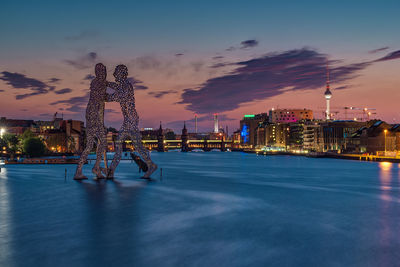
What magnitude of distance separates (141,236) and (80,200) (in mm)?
15177

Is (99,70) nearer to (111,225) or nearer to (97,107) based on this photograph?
(97,107)

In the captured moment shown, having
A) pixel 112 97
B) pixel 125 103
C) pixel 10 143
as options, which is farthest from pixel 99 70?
pixel 10 143

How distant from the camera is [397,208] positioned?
32.3m

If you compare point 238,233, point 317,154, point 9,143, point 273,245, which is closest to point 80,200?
point 238,233

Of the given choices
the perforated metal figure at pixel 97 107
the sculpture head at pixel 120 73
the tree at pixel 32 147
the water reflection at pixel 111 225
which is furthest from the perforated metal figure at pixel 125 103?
the tree at pixel 32 147

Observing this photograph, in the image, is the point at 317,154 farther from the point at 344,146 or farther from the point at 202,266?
the point at 202,266

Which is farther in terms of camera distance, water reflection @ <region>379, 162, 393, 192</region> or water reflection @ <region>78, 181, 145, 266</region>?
water reflection @ <region>379, 162, 393, 192</region>

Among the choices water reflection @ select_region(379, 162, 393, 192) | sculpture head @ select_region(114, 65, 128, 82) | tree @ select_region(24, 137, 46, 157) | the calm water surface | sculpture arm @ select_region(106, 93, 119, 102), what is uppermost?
sculpture head @ select_region(114, 65, 128, 82)

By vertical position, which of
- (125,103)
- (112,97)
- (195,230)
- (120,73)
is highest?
(120,73)

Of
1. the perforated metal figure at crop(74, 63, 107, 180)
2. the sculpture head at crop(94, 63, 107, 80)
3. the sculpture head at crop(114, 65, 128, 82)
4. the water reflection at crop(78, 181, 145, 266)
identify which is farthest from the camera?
the perforated metal figure at crop(74, 63, 107, 180)

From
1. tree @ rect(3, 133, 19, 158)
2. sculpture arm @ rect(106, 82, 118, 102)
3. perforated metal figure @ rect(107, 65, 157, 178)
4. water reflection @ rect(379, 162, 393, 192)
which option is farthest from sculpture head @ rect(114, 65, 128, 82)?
tree @ rect(3, 133, 19, 158)

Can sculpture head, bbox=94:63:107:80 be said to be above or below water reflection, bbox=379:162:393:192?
above

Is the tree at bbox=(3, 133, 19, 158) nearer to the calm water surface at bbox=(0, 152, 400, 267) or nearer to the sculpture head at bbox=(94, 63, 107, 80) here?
the sculpture head at bbox=(94, 63, 107, 80)

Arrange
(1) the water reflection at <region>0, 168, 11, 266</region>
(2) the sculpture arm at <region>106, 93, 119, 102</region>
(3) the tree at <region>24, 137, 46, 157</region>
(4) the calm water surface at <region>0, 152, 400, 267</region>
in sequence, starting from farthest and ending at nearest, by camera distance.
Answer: (3) the tree at <region>24, 137, 46, 157</region> → (2) the sculpture arm at <region>106, 93, 119, 102</region> → (1) the water reflection at <region>0, 168, 11, 266</region> → (4) the calm water surface at <region>0, 152, 400, 267</region>
